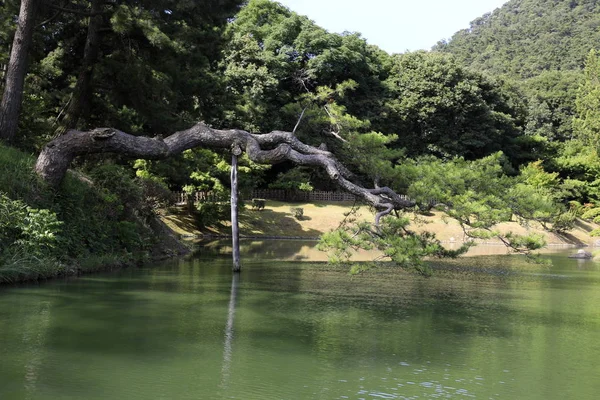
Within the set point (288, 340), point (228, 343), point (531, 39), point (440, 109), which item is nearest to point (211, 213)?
point (288, 340)

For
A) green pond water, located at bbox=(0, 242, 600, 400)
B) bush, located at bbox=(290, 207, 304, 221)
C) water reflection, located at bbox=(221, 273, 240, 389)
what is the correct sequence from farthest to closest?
bush, located at bbox=(290, 207, 304, 221) < water reflection, located at bbox=(221, 273, 240, 389) < green pond water, located at bbox=(0, 242, 600, 400)

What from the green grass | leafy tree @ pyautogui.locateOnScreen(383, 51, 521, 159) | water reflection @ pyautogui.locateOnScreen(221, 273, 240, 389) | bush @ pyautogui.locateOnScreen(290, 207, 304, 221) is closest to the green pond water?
water reflection @ pyautogui.locateOnScreen(221, 273, 240, 389)

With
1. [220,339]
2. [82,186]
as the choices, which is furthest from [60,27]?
[220,339]

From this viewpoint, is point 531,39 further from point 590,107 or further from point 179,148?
point 179,148

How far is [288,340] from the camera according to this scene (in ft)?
27.5

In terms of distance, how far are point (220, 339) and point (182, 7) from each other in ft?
36.5

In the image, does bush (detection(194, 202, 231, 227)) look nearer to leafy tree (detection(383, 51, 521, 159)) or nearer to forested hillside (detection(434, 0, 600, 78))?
leafy tree (detection(383, 51, 521, 159))

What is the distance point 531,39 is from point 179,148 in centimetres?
10318

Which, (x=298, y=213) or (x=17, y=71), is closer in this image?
(x=17, y=71)

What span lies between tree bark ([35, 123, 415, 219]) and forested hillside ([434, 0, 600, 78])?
63.1 metres

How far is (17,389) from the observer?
5730 millimetres

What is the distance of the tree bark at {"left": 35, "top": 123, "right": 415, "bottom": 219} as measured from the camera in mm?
13289

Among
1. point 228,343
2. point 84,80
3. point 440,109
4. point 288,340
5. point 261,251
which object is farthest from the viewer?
point 440,109

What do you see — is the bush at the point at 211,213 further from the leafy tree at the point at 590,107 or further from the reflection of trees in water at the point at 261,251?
the leafy tree at the point at 590,107
